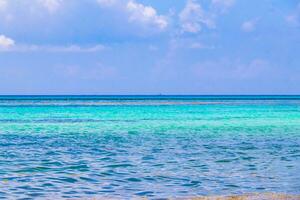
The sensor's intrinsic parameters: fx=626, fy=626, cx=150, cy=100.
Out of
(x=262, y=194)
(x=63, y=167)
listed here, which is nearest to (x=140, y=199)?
(x=262, y=194)

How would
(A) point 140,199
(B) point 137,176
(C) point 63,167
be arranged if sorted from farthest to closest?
(C) point 63,167 < (B) point 137,176 < (A) point 140,199

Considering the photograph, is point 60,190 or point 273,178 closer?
point 60,190

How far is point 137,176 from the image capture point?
16953 millimetres

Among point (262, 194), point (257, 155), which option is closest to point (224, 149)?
point (257, 155)

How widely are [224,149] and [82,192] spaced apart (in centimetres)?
1063

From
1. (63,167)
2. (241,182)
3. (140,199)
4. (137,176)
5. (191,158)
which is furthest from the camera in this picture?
(191,158)

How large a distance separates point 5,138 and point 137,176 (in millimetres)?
14692

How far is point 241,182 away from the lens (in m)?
15.9

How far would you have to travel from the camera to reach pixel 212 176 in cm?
1697

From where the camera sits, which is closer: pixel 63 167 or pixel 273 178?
pixel 273 178

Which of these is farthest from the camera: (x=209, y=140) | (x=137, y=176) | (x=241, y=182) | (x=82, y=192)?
(x=209, y=140)

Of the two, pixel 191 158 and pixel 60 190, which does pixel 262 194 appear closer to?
pixel 60 190

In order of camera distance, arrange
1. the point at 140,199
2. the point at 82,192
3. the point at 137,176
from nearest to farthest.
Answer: the point at 140,199, the point at 82,192, the point at 137,176

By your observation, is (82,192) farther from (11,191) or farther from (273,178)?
→ (273,178)
